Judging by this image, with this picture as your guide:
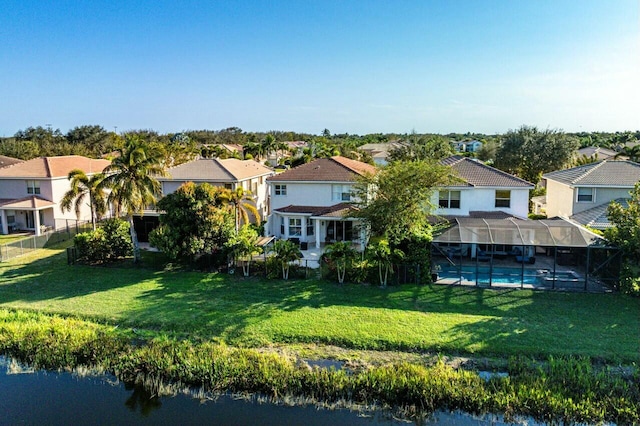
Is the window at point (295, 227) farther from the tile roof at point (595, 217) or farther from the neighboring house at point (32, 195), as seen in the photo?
the neighboring house at point (32, 195)

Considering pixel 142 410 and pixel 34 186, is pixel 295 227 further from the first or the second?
pixel 34 186

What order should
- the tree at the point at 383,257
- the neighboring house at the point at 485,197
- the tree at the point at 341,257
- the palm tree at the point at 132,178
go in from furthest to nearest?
the neighboring house at the point at 485,197 → the palm tree at the point at 132,178 → the tree at the point at 341,257 → the tree at the point at 383,257

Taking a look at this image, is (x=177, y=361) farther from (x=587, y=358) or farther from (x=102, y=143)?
(x=102, y=143)

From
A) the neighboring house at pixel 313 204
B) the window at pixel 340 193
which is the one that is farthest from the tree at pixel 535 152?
the window at pixel 340 193

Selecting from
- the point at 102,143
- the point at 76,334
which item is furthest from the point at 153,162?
the point at 102,143

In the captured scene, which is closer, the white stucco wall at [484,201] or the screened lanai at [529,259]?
the screened lanai at [529,259]

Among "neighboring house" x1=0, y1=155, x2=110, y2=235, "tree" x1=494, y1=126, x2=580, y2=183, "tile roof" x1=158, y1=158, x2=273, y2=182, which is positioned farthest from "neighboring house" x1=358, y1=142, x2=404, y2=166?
"neighboring house" x1=0, y1=155, x2=110, y2=235
